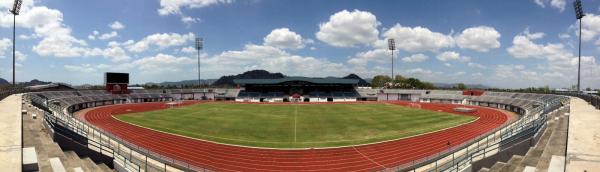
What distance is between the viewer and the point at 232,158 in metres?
22.3

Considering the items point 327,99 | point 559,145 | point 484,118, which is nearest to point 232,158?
point 559,145

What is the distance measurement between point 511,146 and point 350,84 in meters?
74.2

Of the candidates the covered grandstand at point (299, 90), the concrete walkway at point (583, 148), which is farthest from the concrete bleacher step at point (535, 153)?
the covered grandstand at point (299, 90)

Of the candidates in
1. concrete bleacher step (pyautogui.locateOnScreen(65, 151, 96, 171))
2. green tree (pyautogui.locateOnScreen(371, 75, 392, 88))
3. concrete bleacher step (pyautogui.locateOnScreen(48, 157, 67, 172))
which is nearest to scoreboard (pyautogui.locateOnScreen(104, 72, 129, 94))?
concrete bleacher step (pyautogui.locateOnScreen(65, 151, 96, 171))

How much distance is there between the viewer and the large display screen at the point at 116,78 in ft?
237

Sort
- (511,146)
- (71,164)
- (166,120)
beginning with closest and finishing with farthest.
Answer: (71,164) < (511,146) < (166,120)

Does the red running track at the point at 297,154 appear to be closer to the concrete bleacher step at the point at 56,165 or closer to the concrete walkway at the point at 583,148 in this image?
the concrete walkway at the point at 583,148

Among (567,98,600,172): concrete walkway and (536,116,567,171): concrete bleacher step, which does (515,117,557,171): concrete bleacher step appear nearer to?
(536,116,567,171): concrete bleacher step

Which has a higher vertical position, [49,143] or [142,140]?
[49,143]

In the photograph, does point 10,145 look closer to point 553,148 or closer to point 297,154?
point 297,154

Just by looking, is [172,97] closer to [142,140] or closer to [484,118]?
[142,140]

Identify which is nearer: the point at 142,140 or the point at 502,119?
the point at 142,140

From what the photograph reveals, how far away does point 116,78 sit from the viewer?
7331 cm

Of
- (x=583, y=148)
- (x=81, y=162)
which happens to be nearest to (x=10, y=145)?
(x=81, y=162)
